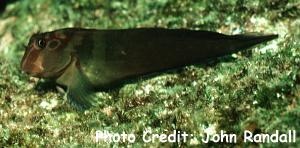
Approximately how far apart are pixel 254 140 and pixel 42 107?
2.96 m

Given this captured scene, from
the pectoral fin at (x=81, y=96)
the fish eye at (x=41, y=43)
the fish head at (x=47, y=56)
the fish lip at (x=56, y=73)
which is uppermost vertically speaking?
the fish eye at (x=41, y=43)

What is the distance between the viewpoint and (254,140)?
13.7 ft

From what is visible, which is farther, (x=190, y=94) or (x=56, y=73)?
(x=56, y=73)

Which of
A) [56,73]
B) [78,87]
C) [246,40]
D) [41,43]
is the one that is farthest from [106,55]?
[246,40]

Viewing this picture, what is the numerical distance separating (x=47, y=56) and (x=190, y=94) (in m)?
1.89

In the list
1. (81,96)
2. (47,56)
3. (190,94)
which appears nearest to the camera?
(190,94)

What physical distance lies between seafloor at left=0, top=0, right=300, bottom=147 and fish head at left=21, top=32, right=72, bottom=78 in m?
0.51

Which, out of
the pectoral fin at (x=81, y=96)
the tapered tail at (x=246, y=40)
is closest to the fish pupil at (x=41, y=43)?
the pectoral fin at (x=81, y=96)

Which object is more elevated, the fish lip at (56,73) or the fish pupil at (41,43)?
the fish pupil at (41,43)

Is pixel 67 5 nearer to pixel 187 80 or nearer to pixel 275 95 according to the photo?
pixel 187 80

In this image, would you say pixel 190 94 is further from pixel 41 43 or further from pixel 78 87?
pixel 41 43

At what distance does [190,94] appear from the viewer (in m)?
5.26

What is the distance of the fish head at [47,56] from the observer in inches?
218

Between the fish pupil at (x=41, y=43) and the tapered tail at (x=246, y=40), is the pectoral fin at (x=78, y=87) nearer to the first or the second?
the fish pupil at (x=41, y=43)
